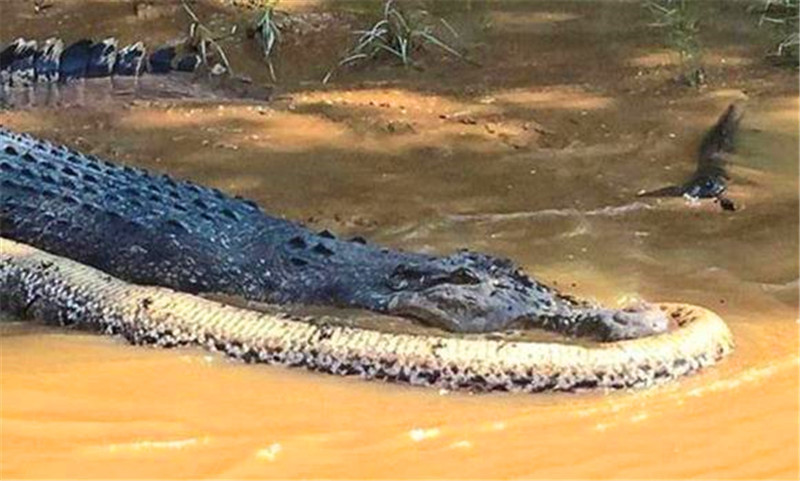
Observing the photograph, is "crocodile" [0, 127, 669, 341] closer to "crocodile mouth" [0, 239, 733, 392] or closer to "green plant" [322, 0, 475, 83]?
"crocodile mouth" [0, 239, 733, 392]

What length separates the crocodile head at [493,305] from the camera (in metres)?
3.46

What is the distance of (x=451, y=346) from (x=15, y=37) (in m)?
4.18

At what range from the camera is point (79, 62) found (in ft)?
20.5

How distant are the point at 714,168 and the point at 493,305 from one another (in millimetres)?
1692

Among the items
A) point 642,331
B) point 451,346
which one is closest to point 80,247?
point 451,346

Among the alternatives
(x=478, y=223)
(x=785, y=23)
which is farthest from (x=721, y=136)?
(x=785, y=23)

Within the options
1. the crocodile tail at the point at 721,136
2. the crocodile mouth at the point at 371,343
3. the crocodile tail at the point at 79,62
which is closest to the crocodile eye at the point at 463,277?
the crocodile mouth at the point at 371,343

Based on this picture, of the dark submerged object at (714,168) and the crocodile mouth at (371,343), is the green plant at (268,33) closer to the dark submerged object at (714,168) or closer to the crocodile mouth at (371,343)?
the dark submerged object at (714,168)

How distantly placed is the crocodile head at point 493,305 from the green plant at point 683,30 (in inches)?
104

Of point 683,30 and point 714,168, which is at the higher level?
point 683,30

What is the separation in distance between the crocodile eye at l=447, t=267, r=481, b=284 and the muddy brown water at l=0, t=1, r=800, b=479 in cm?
41

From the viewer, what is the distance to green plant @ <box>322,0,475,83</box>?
20.8ft

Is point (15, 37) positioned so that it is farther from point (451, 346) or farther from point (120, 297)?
point (451, 346)

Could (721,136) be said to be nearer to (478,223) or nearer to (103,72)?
(478,223)
